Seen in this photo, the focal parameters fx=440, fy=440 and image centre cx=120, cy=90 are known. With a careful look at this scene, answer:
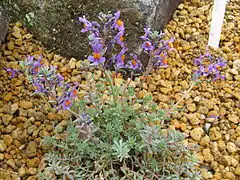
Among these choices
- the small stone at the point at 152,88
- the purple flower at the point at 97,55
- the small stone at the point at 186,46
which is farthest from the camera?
the small stone at the point at 186,46

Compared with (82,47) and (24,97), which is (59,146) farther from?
(82,47)

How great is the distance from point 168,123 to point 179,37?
1.93 feet

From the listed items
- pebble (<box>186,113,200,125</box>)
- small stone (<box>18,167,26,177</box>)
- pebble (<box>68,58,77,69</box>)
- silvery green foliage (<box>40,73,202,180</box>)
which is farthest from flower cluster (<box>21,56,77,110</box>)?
pebble (<box>186,113,200,125</box>)

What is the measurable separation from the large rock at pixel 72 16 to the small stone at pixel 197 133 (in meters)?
0.48

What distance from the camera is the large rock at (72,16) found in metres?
2.02

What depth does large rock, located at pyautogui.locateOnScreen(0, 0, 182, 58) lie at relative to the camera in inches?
79.4

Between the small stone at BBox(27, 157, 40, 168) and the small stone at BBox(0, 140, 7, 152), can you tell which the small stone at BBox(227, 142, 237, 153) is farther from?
the small stone at BBox(0, 140, 7, 152)

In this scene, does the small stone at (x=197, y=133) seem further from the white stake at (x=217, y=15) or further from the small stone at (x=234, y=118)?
the white stake at (x=217, y=15)

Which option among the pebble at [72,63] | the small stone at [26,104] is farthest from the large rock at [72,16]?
the small stone at [26,104]

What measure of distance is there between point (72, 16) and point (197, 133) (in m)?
0.79

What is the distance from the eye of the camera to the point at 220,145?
1.95 meters

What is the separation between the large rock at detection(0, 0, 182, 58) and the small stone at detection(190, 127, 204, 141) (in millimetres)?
482

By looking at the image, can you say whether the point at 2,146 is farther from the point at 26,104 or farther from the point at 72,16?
the point at 72,16

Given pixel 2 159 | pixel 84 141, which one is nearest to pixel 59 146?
pixel 84 141
